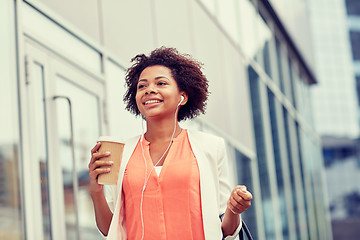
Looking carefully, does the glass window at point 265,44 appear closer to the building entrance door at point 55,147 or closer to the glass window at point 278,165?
the glass window at point 278,165

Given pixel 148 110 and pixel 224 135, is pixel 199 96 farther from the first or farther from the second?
pixel 224 135

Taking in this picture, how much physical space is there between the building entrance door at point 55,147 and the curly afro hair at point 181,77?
129 centimetres

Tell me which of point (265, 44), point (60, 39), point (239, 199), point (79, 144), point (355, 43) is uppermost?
point (355, 43)

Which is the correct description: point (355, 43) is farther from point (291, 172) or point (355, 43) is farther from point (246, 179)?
point (246, 179)

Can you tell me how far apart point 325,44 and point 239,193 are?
53.2 metres

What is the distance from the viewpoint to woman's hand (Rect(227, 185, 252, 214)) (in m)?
2.50

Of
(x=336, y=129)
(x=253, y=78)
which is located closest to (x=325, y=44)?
(x=336, y=129)

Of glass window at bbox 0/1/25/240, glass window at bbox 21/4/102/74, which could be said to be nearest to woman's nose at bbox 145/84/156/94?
glass window at bbox 0/1/25/240

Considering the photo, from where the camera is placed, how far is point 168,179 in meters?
2.63

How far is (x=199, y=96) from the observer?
2.97m

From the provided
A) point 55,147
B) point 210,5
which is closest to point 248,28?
point 210,5

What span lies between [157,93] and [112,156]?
1.15 feet

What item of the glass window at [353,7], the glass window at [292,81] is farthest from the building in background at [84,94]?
the glass window at [353,7]

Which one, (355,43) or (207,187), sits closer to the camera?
(207,187)
